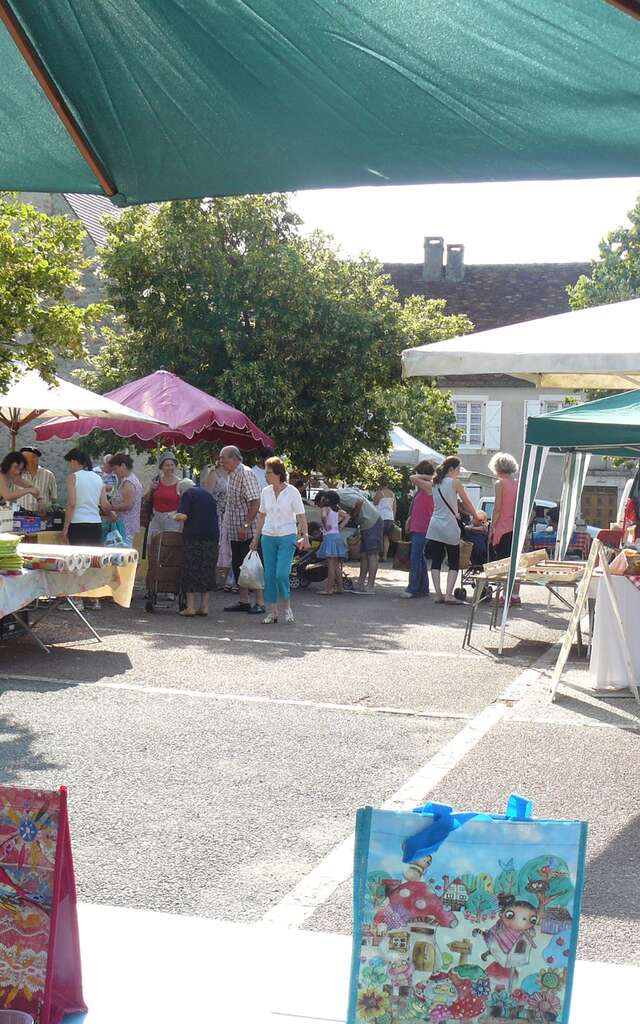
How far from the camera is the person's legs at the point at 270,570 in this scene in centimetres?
1328

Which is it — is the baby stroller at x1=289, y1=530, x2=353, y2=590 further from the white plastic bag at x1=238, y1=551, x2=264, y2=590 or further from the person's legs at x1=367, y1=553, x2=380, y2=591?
the white plastic bag at x1=238, y1=551, x2=264, y2=590

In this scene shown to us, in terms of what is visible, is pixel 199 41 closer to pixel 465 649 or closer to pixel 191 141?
pixel 191 141

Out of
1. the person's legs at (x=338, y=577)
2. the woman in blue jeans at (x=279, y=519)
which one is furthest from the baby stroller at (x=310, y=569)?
the woman in blue jeans at (x=279, y=519)

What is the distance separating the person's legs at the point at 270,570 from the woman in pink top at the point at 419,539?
378cm

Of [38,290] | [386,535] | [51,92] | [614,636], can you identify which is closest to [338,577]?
[386,535]

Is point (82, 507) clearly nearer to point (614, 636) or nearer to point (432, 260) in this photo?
point (614, 636)

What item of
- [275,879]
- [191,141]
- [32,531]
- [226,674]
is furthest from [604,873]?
[32,531]

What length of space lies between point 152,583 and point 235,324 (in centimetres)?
693

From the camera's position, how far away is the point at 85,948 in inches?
156

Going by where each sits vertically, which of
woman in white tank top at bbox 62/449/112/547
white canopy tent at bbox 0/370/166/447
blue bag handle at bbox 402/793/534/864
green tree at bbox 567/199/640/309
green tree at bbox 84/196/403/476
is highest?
green tree at bbox 567/199/640/309

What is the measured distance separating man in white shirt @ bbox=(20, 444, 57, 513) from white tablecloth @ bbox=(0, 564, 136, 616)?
3357mm

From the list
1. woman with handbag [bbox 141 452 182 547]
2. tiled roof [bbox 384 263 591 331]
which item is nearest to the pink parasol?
woman with handbag [bbox 141 452 182 547]

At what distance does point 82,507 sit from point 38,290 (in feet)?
16.2

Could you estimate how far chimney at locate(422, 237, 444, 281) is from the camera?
52562 millimetres
